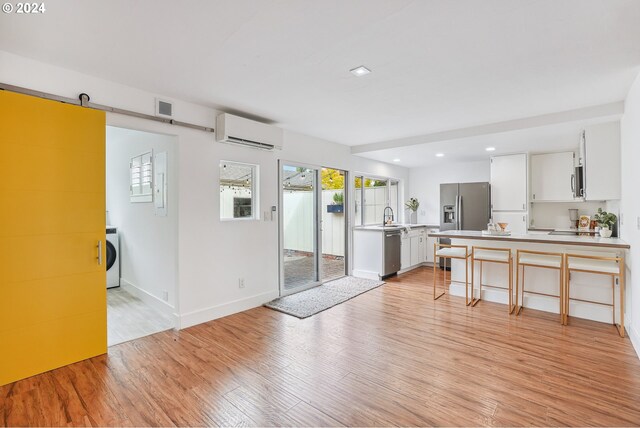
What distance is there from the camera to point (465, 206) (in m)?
6.10

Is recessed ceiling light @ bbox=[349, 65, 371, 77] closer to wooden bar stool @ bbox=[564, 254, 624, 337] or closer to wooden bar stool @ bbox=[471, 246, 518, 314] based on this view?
wooden bar stool @ bbox=[471, 246, 518, 314]

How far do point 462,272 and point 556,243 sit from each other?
4.19ft

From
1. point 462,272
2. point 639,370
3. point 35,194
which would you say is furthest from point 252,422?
point 462,272

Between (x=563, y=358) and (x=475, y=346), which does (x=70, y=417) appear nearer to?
(x=475, y=346)

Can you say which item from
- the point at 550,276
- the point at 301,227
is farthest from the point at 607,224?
the point at 301,227

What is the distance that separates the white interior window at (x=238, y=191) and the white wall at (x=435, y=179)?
454 centimetres

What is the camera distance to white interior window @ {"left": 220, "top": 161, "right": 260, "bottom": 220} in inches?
150

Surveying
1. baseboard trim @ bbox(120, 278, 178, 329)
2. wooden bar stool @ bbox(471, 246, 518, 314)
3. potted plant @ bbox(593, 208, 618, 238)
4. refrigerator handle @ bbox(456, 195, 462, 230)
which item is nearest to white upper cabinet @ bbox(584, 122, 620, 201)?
potted plant @ bbox(593, 208, 618, 238)

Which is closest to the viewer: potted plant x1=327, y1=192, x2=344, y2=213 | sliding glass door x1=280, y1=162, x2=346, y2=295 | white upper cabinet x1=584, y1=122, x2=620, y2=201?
white upper cabinet x1=584, y1=122, x2=620, y2=201

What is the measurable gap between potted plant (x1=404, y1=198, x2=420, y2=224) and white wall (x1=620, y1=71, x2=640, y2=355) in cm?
400

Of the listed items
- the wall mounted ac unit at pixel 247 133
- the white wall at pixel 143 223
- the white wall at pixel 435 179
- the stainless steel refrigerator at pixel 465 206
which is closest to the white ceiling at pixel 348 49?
the wall mounted ac unit at pixel 247 133

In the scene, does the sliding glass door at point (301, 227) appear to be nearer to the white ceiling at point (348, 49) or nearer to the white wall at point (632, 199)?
the white ceiling at point (348, 49)

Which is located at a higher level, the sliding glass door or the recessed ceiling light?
the recessed ceiling light

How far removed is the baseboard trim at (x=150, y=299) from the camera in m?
3.58
